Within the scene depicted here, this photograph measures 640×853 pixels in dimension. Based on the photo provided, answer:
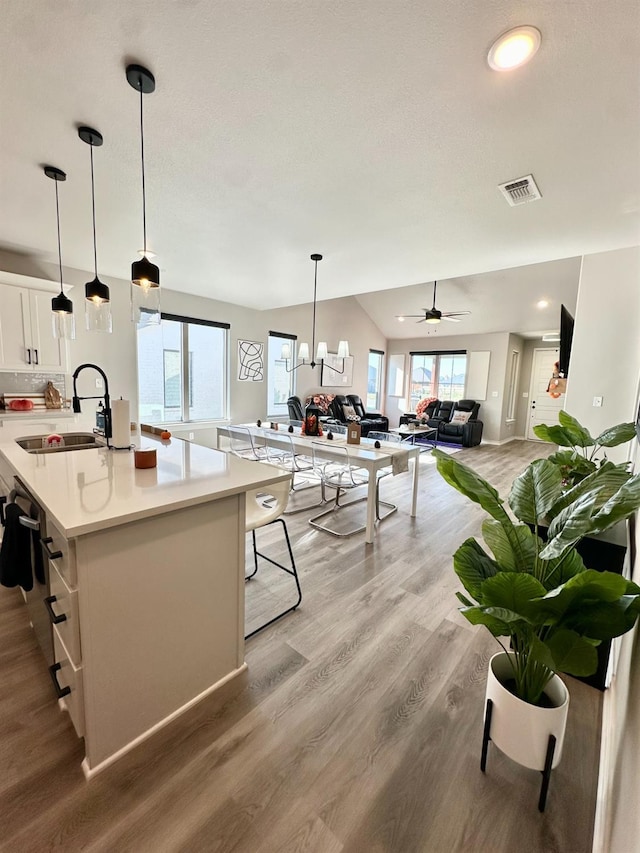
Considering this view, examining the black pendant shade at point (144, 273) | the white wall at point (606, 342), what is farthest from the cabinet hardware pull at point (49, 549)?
the white wall at point (606, 342)

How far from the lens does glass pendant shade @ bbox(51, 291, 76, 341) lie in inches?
103

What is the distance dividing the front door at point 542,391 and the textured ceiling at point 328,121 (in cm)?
608

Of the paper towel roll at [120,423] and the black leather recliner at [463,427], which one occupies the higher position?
the paper towel roll at [120,423]

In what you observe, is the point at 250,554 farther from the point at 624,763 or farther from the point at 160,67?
the point at 160,67

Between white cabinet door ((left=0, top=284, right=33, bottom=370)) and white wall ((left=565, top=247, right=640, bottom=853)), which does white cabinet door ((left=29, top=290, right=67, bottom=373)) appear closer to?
white cabinet door ((left=0, top=284, right=33, bottom=370))

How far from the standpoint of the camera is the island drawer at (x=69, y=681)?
47.3 inches

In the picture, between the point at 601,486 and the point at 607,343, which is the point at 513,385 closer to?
the point at 607,343

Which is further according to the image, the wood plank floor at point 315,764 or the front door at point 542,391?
the front door at point 542,391

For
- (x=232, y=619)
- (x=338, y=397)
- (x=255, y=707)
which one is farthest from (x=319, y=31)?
(x=338, y=397)

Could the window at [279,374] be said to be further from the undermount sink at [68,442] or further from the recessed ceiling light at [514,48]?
the recessed ceiling light at [514,48]

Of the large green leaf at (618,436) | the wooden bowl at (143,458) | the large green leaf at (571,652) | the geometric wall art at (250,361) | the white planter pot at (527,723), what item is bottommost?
the white planter pot at (527,723)

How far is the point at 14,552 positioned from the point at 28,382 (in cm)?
368

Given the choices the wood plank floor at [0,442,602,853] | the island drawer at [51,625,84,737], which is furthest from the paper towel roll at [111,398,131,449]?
the wood plank floor at [0,442,602,853]

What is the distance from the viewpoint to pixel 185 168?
2.36 m
